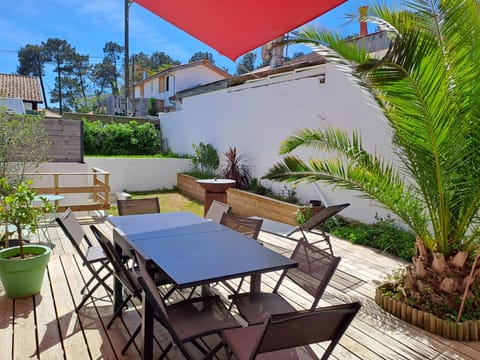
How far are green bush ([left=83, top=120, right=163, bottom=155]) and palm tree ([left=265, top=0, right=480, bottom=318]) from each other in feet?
37.2

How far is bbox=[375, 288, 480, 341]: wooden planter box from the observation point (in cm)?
298

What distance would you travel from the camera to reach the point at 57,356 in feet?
8.45

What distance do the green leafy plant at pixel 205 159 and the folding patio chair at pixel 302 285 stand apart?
27.3 ft

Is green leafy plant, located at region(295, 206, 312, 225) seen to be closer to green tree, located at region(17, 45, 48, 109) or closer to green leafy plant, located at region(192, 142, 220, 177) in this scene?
green leafy plant, located at region(192, 142, 220, 177)

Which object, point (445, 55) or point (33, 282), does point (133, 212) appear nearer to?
point (33, 282)

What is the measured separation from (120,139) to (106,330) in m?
11.4

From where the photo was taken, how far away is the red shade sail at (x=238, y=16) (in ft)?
9.58

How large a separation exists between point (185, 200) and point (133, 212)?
601 centimetres

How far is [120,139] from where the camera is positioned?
13.5m

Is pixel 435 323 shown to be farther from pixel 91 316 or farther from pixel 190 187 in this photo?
pixel 190 187

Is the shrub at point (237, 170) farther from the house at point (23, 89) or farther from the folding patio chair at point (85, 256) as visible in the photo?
the house at point (23, 89)

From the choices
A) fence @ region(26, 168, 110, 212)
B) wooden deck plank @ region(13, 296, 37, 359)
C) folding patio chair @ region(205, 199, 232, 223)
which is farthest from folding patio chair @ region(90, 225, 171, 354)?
fence @ region(26, 168, 110, 212)

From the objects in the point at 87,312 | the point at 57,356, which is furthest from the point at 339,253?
the point at 57,356

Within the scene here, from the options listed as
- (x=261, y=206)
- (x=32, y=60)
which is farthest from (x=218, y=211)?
(x=32, y=60)
